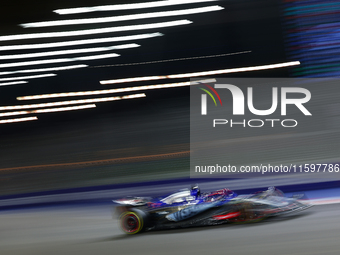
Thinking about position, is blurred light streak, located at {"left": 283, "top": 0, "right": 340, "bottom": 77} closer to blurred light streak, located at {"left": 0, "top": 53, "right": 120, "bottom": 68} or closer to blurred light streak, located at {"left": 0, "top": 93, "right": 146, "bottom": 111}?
blurred light streak, located at {"left": 0, "top": 93, "right": 146, "bottom": 111}

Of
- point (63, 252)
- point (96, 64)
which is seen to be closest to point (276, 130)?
point (63, 252)

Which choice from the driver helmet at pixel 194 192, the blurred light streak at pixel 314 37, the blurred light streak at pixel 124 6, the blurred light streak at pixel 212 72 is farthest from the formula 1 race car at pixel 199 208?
the blurred light streak at pixel 124 6

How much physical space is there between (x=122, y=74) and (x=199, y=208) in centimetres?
458

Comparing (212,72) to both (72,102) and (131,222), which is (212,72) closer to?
(72,102)

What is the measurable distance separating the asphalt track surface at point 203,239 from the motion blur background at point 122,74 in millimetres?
2738

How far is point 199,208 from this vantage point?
9.64 feet

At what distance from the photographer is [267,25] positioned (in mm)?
5988

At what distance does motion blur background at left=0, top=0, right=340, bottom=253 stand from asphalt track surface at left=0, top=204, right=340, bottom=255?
8.98 ft

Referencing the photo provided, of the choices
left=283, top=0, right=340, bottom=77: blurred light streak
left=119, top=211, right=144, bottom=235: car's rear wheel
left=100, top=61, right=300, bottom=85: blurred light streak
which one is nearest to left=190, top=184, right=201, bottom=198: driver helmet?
left=119, top=211, right=144, bottom=235: car's rear wheel

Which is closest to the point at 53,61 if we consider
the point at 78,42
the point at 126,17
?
the point at 78,42

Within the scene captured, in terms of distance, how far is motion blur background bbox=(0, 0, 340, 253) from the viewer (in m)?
5.96

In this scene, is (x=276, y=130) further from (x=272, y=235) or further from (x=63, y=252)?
(x=63, y=252)

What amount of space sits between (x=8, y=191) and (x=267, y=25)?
6330 mm

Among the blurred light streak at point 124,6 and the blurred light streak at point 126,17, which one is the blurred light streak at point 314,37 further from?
the blurred light streak at point 124,6
